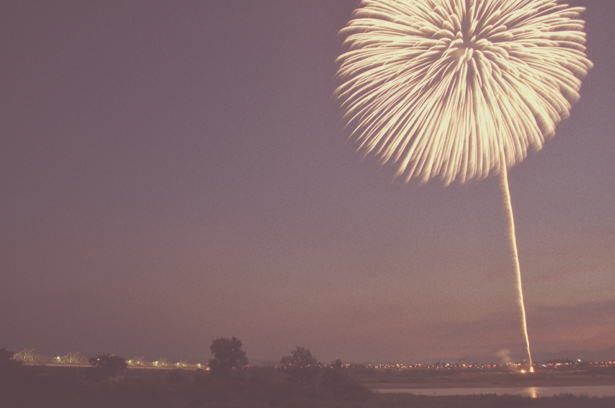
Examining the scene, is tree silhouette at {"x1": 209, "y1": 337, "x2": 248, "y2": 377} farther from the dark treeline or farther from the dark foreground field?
the dark foreground field

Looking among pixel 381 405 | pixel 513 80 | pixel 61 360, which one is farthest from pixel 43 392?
pixel 61 360

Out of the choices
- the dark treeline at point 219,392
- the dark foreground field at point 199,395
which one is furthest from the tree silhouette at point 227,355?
the dark foreground field at point 199,395

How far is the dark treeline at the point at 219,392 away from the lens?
28.2 meters

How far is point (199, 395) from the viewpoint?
41.6 meters

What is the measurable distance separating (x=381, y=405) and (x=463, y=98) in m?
26.9

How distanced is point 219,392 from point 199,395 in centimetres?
172

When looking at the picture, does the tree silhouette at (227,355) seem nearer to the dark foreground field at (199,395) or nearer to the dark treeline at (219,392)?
the dark treeline at (219,392)

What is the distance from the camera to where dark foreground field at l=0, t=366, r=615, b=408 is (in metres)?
28.2

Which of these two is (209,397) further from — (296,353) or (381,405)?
(296,353)

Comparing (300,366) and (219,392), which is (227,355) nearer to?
(300,366)

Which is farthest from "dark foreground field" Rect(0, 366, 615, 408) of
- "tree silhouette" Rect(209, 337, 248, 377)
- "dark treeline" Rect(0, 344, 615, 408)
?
"tree silhouette" Rect(209, 337, 248, 377)

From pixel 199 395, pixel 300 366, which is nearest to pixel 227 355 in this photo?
pixel 300 366

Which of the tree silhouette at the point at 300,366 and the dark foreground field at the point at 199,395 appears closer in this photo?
the dark foreground field at the point at 199,395

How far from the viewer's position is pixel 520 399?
141 feet
